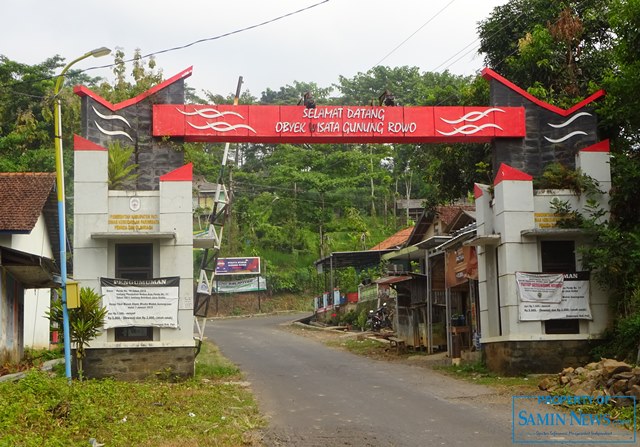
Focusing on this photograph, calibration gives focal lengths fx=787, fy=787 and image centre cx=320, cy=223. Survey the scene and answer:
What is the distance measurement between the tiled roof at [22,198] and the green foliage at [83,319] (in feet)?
19.0

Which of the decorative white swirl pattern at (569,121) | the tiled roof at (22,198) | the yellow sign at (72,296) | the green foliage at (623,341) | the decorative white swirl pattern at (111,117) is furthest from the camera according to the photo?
the tiled roof at (22,198)

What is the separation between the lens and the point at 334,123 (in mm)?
20797

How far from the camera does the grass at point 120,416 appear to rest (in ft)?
36.0

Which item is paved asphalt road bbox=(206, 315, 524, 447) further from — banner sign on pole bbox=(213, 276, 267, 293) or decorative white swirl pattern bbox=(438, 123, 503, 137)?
banner sign on pole bbox=(213, 276, 267, 293)

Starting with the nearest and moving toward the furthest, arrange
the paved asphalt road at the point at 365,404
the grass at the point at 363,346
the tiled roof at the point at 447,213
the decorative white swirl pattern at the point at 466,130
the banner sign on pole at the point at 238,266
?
the paved asphalt road at the point at 365,404 → the decorative white swirl pattern at the point at 466,130 → the grass at the point at 363,346 → the tiled roof at the point at 447,213 → the banner sign on pole at the point at 238,266

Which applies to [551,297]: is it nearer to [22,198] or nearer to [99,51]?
[99,51]

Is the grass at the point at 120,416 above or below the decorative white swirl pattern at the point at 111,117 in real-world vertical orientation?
below

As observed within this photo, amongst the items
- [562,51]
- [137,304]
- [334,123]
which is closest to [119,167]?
[137,304]

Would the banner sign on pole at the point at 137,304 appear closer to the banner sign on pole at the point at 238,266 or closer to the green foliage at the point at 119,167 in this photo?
the green foliage at the point at 119,167

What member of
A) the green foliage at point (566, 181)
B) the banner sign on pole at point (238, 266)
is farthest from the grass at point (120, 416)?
the banner sign on pole at point (238, 266)

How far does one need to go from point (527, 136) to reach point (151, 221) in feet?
33.6

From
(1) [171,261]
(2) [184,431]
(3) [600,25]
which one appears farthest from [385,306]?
(2) [184,431]

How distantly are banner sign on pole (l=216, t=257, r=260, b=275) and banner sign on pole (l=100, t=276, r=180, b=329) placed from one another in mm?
35132

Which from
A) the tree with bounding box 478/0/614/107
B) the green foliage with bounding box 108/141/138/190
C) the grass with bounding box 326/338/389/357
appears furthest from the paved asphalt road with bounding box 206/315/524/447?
the tree with bounding box 478/0/614/107
